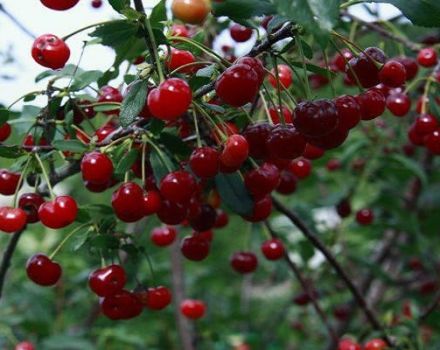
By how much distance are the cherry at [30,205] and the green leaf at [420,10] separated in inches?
33.9

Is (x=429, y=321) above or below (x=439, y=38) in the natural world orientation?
below

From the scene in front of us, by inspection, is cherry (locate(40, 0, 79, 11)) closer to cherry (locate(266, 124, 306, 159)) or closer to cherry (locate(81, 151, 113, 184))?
cherry (locate(81, 151, 113, 184))

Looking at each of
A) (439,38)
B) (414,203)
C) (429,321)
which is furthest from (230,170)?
(414,203)

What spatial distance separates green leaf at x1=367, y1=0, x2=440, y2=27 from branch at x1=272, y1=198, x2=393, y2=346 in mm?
787

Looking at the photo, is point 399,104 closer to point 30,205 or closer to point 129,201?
point 129,201

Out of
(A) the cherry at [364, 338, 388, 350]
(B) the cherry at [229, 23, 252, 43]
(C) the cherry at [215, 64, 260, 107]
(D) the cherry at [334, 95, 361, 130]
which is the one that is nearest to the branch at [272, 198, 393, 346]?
(A) the cherry at [364, 338, 388, 350]

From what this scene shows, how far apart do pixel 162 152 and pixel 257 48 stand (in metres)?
0.34

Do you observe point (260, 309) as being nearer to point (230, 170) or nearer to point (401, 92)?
point (401, 92)

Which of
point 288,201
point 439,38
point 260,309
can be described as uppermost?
point 439,38

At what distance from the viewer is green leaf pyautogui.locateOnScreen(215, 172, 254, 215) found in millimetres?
1508

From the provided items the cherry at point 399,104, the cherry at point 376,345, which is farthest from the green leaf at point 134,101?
the cherry at point 376,345

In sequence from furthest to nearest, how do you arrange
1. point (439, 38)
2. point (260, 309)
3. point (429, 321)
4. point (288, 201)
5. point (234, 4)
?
point (260, 309) → point (288, 201) → point (429, 321) → point (439, 38) → point (234, 4)

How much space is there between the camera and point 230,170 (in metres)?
1.36

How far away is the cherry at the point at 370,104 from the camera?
1320mm
